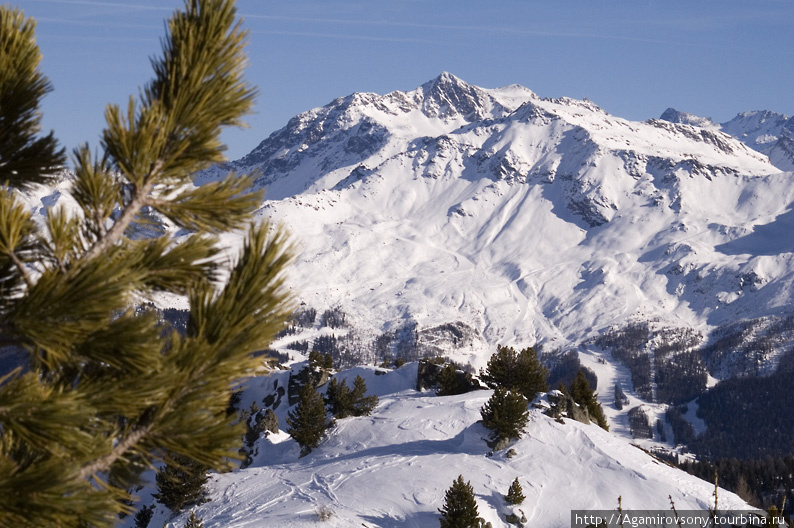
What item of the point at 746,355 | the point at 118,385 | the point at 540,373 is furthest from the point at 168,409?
the point at 746,355

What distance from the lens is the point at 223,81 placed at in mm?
3434

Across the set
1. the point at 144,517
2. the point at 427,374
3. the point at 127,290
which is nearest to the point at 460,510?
the point at 144,517

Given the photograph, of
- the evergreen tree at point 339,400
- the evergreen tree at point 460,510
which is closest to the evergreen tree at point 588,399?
the evergreen tree at point 339,400

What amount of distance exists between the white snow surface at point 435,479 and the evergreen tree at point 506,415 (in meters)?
0.68

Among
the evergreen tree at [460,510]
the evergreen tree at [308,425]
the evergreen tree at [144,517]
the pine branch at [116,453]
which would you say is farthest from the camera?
the evergreen tree at [308,425]

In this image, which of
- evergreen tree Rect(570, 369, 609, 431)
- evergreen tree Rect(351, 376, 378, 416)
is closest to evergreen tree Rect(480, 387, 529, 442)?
evergreen tree Rect(351, 376, 378, 416)

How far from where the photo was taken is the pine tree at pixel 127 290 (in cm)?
276

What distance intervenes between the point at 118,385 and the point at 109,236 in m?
0.73

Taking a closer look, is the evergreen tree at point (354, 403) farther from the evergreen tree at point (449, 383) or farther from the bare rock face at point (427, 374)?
the bare rock face at point (427, 374)

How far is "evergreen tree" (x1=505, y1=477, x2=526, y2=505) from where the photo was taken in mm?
23984

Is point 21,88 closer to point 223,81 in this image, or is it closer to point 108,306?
point 223,81

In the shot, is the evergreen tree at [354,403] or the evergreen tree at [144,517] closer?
the evergreen tree at [144,517]

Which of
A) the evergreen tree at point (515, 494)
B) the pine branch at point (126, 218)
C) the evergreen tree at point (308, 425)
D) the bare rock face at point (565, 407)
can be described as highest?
the bare rock face at point (565, 407)

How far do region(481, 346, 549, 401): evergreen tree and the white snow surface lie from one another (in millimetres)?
5045
